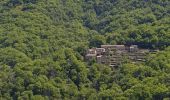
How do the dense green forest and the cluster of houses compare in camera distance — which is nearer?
the dense green forest

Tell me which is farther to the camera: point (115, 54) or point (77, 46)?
point (77, 46)

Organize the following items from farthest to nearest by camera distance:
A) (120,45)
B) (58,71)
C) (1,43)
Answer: (1,43) → (120,45) → (58,71)

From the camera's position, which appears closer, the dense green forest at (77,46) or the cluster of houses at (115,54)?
the dense green forest at (77,46)

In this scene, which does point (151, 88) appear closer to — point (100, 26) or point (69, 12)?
point (100, 26)

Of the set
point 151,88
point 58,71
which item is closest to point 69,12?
point 58,71
